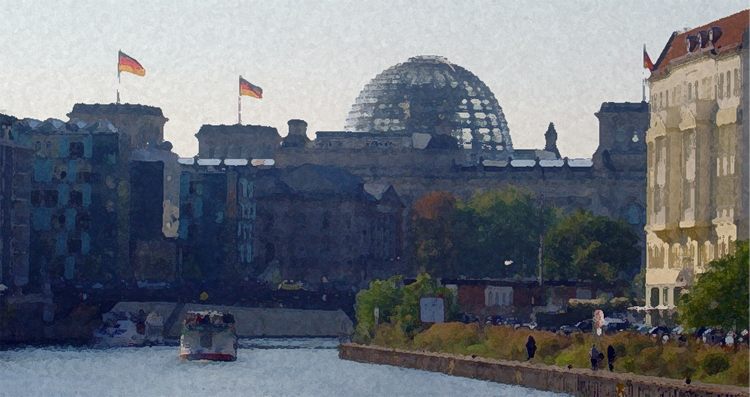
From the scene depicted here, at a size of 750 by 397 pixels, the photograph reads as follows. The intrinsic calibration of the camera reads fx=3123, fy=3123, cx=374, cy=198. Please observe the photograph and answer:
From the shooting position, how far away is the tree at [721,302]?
114062 mm

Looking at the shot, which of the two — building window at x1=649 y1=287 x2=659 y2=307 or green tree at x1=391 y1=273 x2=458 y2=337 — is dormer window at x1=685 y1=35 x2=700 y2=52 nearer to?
building window at x1=649 y1=287 x2=659 y2=307

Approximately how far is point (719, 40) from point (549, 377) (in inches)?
1578

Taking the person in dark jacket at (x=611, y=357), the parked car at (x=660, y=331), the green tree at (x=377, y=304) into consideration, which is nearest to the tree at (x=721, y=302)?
the person in dark jacket at (x=611, y=357)

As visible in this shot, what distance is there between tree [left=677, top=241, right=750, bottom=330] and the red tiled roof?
1069 inches

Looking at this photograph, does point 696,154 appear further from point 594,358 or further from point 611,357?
point 611,357

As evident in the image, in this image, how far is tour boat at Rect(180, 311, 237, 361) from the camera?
15962cm

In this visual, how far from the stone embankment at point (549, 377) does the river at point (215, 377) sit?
57cm

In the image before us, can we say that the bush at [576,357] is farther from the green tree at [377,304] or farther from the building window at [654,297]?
the green tree at [377,304]

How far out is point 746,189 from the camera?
456 ft

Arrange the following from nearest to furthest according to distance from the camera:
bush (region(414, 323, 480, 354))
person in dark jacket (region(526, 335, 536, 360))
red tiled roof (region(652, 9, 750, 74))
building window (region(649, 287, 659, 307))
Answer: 1. person in dark jacket (region(526, 335, 536, 360))
2. bush (region(414, 323, 480, 354))
3. red tiled roof (region(652, 9, 750, 74))
4. building window (region(649, 287, 659, 307))

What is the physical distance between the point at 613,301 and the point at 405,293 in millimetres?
17659

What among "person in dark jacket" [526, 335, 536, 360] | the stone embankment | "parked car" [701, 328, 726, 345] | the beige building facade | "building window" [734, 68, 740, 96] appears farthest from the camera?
the beige building facade

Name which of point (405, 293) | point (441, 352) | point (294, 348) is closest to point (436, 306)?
point (405, 293)

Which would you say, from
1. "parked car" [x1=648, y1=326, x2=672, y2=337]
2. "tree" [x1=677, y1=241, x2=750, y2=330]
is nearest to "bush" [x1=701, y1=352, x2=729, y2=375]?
"tree" [x1=677, y1=241, x2=750, y2=330]
